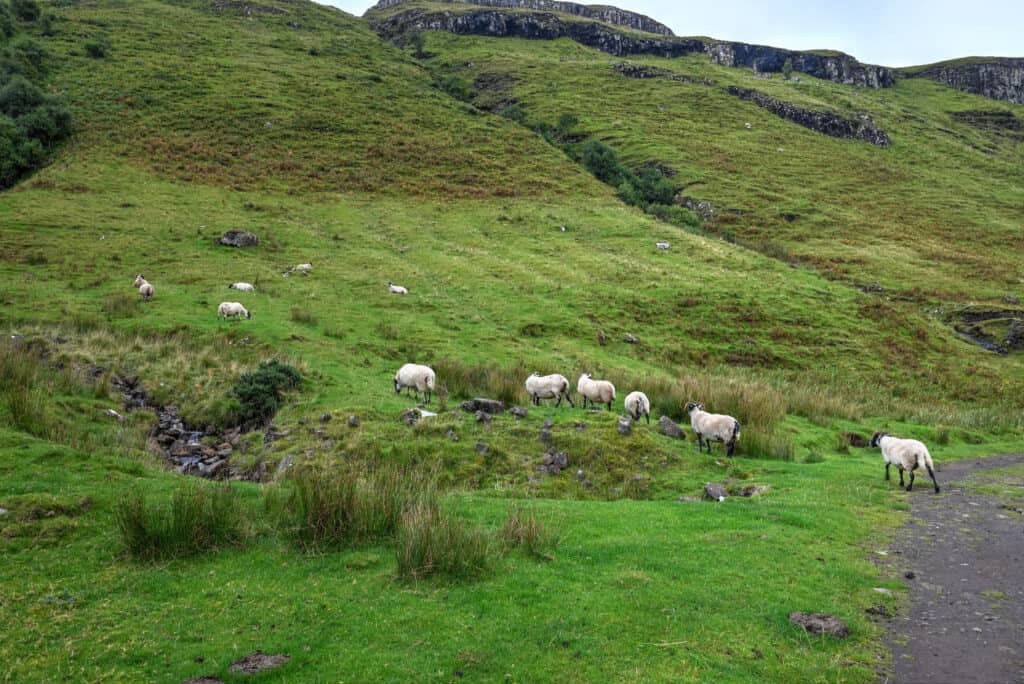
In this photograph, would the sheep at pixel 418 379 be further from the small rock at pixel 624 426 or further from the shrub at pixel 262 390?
the small rock at pixel 624 426

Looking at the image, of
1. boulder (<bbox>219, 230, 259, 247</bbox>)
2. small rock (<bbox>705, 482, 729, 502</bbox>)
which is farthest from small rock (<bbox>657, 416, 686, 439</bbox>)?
boulder (<bbox>219, 230, 259, 247</bbox>)

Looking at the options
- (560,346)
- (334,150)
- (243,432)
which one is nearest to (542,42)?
(334,150)

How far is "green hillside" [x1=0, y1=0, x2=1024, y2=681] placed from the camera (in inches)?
275

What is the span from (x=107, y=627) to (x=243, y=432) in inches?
448

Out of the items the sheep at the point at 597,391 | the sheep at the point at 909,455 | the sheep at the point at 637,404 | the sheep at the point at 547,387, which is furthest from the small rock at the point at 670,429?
the sheep at the point at 909,455

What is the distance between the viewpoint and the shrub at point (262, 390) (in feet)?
58.6

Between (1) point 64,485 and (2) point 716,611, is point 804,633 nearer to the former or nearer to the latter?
(2) point 716,611

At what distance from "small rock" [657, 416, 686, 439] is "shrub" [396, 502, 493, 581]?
32.8 ft

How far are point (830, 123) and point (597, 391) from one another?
124 metres

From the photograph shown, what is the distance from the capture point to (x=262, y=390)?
18234 millimetres

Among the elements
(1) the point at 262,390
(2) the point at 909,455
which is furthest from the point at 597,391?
(1) the point at 262,390

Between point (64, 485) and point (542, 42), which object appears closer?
point (64, 485)

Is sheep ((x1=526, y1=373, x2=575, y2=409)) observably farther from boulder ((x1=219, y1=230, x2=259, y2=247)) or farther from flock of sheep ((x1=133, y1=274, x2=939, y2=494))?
boulder ((x1=219, y1=230, x2=259, y2=247))

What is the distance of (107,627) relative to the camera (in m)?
6.64
